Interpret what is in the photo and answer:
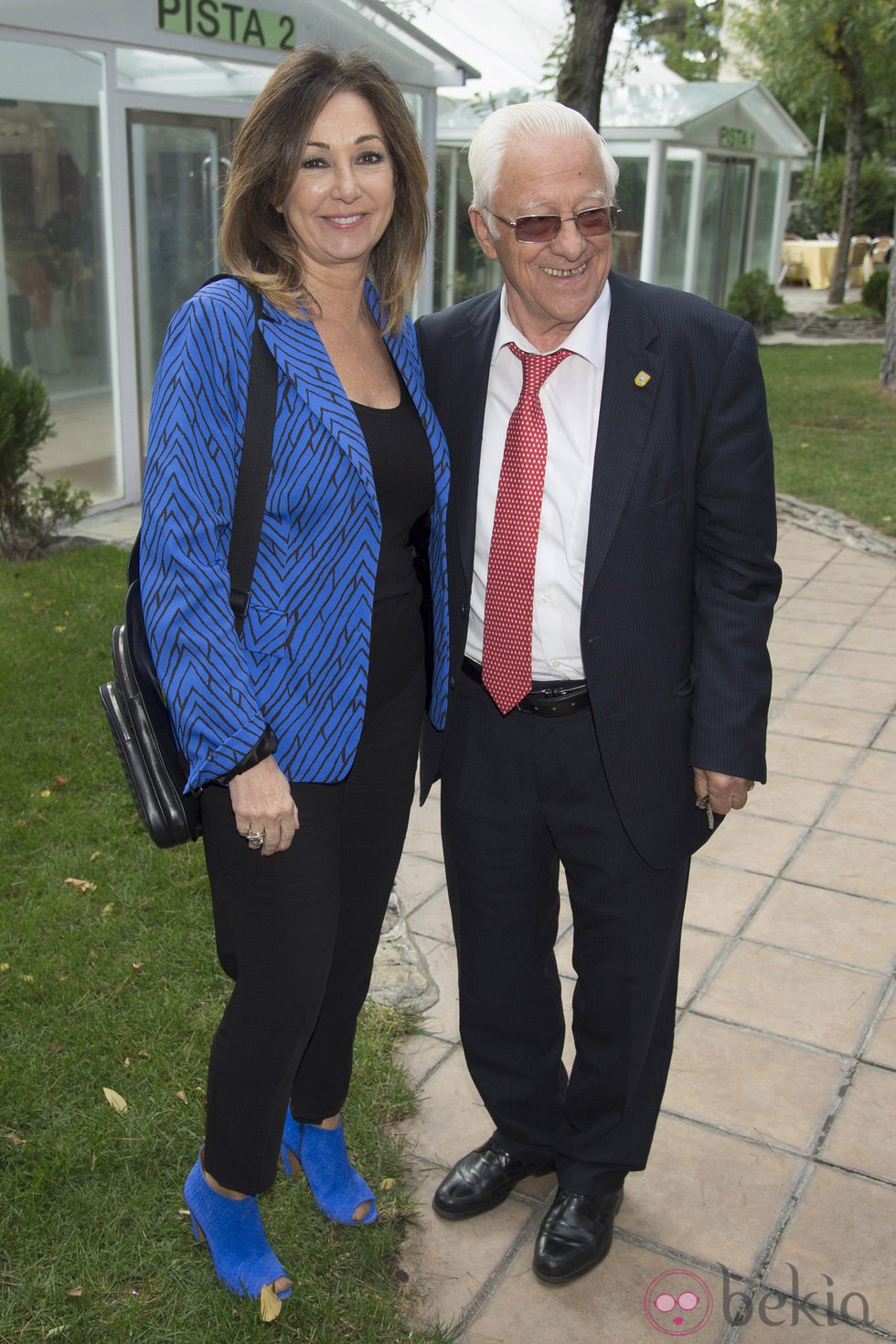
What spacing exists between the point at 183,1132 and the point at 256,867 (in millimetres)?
1126

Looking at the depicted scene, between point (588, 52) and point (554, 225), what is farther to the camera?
point (588, 52)

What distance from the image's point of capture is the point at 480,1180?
113 inches

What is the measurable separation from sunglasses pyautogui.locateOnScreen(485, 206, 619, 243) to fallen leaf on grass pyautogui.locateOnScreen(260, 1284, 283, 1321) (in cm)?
209

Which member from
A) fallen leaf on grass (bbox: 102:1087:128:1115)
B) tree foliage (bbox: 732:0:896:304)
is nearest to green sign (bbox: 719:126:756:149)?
tree foliage (bbox: 732:0:896:304)

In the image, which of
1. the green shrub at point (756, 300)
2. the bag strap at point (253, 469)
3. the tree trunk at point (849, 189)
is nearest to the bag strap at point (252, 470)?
the bag strap at point (253, 469)

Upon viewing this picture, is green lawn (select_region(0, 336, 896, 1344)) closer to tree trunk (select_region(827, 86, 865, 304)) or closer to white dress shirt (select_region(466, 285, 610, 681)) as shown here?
white dress shirt (select_region(466, 285, 610, 681))

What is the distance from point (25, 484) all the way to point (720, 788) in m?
6.32

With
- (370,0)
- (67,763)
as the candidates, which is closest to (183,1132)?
(67,763)

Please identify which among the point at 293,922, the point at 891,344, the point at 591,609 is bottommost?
the point at 293,922

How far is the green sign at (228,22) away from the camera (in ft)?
28.7

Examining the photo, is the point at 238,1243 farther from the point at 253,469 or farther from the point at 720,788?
the point at 253,469

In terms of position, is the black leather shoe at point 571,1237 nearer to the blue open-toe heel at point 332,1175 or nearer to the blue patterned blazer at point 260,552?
the blue open-toe heel at point 332,1175

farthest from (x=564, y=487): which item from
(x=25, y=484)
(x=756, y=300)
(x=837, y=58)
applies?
(x=837, y=58)

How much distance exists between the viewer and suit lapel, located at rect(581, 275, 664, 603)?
91.3 inches
